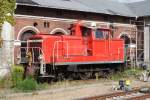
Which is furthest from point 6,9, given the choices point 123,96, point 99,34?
point 99,34

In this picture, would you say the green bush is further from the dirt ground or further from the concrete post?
the concrete post

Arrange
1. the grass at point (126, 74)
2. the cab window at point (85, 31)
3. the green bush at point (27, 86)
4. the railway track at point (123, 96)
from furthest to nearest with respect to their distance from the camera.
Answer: the grass at point (126, 74)
the cab window at point (85, 31)
the green bush at point (27, 86)
the railway track at point (123, 96)

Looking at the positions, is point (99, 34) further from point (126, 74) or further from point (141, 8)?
point (141, 8)

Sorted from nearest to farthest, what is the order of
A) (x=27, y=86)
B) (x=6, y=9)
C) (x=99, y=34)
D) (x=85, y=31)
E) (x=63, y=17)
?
(x=6, y=9) < (x=27, y=86) < (x=85, y=31) < (x=99, y=34) < (x=63, y=17)

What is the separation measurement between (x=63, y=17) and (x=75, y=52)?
578cm

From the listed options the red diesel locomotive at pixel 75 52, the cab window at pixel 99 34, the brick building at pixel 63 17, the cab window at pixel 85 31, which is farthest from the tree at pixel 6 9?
the cab window at pixel 99 34

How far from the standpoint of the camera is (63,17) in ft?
87.9

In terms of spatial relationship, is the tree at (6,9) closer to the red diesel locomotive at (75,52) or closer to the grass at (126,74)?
the red diesel locomotive at (75,52)

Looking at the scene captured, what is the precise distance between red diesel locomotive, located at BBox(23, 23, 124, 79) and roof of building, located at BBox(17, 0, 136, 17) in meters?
3.58

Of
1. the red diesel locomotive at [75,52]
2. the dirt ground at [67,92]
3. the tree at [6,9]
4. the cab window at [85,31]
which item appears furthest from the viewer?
the cab window at [85,31]

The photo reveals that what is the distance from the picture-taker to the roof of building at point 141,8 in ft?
111

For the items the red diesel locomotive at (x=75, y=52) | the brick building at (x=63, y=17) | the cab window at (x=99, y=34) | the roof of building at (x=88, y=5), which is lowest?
the red diesel locomotive at (x=75, y=52)

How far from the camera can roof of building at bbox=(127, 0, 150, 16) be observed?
3391 cm

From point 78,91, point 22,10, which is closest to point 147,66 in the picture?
point 22,10
